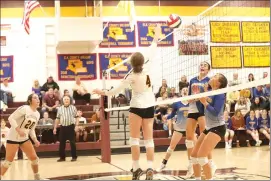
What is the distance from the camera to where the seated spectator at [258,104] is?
47.9ft

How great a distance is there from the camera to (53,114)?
1380cm

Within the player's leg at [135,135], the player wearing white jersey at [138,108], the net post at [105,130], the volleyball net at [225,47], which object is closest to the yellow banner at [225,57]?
the volleyball net at [225,47]

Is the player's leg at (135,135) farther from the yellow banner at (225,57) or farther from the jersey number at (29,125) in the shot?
the yellow banner at (225,57)

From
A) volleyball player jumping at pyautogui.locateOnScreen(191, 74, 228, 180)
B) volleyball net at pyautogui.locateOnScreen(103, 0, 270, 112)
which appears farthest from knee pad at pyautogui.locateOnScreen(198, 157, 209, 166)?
volleyball net at pyautogui.locateOnScreen(103, 0, 270, 112)

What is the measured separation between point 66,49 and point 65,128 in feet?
22.7

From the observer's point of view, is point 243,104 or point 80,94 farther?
point 80,94

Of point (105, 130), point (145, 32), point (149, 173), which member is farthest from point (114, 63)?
point (149, 173)

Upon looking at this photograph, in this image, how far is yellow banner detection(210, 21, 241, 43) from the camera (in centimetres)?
1416

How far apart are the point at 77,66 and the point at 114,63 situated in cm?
154

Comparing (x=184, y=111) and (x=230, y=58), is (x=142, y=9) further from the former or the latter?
(x=184, y=111)

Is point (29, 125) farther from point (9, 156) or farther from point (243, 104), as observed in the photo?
point (243, 104)

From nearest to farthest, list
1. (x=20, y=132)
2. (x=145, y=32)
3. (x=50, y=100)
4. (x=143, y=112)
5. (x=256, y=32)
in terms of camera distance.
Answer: (x=143, y=112)
(x=20, y=132)
(x=50, y=100)
(x=256, y=32)
(x=145, y=32)

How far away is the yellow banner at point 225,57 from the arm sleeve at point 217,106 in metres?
7.53

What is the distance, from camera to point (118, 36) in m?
17.8
